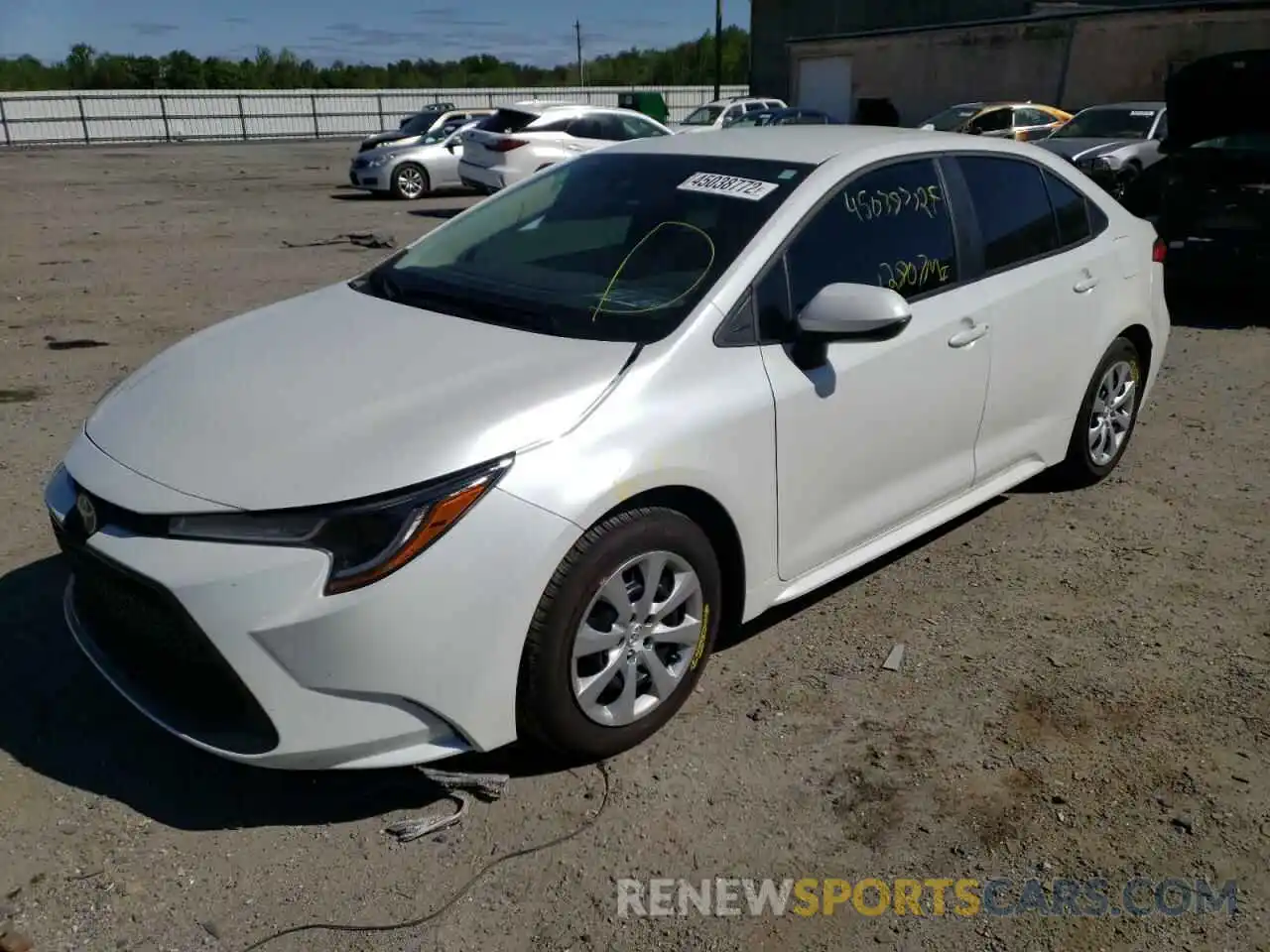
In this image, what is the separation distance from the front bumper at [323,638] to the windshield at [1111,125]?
1384cm

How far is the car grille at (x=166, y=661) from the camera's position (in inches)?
99.3

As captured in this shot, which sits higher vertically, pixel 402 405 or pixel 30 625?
pixel 402 405

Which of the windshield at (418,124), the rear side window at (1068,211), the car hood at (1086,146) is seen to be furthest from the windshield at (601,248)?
the windshield at (418,124)

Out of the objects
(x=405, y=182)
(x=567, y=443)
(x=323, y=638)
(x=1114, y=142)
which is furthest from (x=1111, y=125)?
(x=323, y=638)

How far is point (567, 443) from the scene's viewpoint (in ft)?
8.84

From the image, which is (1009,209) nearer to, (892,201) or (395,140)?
(892,201)

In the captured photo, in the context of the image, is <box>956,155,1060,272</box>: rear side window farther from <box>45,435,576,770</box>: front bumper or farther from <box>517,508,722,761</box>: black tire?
<box>45,435,576,770</box>: front bumper

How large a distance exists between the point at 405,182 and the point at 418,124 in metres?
4.41

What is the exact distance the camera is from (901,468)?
12.1ft

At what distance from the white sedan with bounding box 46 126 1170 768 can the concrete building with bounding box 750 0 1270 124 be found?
24.7 metres

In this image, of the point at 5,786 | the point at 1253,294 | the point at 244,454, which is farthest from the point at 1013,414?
the point at 1253,294

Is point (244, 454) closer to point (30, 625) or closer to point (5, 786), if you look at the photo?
point (5, 786)

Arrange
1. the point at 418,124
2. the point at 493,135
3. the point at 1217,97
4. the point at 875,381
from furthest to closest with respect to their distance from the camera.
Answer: the point at 418,124 < the point at 493,135 < the point at 1217,97 < the point at 875,381

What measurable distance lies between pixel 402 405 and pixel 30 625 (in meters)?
1.89
